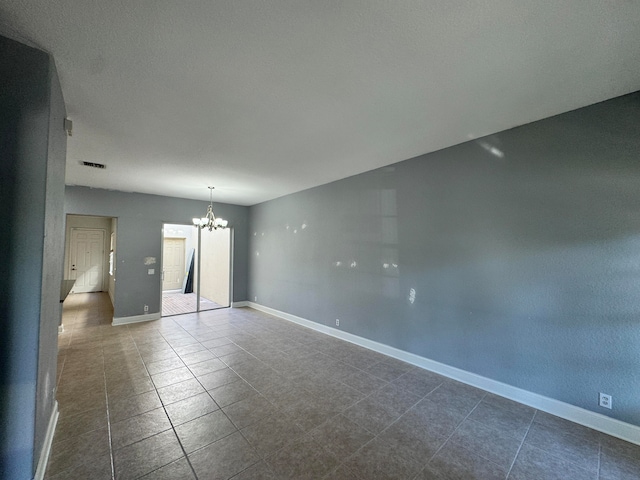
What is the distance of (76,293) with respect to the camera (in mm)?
8617

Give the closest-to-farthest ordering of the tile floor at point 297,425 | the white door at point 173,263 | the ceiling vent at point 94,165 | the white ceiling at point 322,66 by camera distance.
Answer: the white ceiling at point 322,66 < the tile floor at point 297,425 < the ceiling vent at point 94,165 < the white door at point 173,263

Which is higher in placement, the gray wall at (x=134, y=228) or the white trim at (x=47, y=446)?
the gray wall at (x=134, y=228)

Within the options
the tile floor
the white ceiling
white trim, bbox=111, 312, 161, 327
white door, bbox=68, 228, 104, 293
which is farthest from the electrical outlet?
white door, bbox=68, 228, 104, 293

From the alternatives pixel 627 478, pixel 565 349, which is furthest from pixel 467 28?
Result: pixel 627 478

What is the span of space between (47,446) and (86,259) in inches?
364

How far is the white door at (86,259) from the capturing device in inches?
337

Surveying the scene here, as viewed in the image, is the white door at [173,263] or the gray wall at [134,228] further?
the white door at [173,263]

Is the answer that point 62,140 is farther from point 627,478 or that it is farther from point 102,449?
point 627,478

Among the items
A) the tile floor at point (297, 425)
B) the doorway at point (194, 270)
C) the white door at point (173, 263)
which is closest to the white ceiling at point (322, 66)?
the tile floor at point (297, 425)

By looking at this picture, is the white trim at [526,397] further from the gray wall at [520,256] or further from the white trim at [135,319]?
the white trim at [135,319]

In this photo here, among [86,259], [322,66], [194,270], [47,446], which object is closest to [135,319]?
[194,270]

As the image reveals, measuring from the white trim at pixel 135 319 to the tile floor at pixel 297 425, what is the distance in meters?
1.56

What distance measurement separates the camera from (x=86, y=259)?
8.81 m

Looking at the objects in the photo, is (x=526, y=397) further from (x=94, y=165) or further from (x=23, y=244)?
(x=94, y=165)
